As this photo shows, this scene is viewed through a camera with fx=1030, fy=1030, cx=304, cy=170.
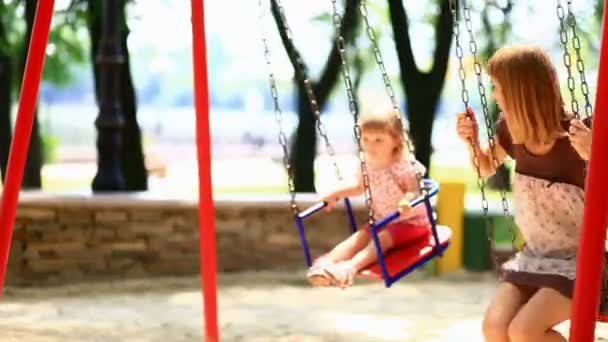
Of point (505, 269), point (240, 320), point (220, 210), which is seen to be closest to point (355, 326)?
point (240, 320)

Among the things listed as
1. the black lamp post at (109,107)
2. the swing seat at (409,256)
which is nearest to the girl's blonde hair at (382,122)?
the swing seat at (409,256)

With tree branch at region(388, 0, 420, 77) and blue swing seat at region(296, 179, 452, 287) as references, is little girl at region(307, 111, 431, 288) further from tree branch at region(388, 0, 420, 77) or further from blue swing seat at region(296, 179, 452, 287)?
tree branch at region(388, 0, 420, 77)

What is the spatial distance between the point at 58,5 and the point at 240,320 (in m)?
2.34

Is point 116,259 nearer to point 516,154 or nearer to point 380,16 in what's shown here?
point 380,16

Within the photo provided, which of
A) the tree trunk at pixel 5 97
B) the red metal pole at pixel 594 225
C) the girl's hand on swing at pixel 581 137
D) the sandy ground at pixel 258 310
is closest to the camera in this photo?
the red metal pole at pixel 594 225

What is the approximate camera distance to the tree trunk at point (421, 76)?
5.91 meters

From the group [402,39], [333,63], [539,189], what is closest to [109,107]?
[333,63]

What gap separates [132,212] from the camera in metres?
5.27


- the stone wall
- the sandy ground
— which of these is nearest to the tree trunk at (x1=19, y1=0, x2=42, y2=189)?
the stone wall

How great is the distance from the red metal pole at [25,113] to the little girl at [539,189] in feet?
3.98

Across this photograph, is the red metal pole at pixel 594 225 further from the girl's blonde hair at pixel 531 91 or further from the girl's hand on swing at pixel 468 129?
the girl's hand on swing at pixel 468 129

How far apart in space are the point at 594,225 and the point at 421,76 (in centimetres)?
406

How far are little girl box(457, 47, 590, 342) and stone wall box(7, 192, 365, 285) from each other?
2.85 metres

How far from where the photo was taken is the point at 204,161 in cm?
307
